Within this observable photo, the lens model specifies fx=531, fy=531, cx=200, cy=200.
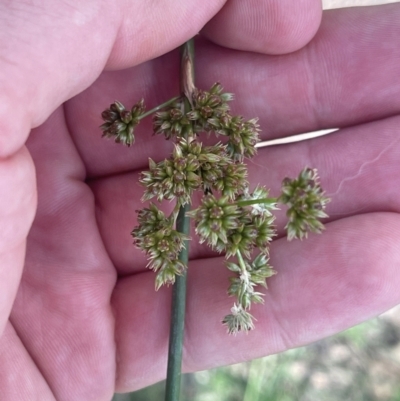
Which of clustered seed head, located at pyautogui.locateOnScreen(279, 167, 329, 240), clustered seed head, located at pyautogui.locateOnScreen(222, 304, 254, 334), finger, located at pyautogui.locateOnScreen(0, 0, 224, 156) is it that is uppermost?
finger, located at pyautogui.locateOnScreen(0, 0, 224, 156)

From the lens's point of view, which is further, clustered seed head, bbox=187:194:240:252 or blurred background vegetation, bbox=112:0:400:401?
blurred background vegetation, bbox=112:0:400:401

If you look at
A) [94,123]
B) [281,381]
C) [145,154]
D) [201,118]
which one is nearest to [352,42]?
[201,118]

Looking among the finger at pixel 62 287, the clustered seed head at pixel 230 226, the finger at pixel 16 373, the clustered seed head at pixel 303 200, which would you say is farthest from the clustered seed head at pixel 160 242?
the finger at pixel 16 373

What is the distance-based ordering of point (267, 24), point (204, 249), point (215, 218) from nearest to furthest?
point (215, 218), point (267, 24), point (204, 249)

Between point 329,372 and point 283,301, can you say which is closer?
point 283,301

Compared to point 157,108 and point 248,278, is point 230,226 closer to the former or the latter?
point 248,278

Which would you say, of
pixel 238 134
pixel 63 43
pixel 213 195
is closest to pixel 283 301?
pixel 213 195

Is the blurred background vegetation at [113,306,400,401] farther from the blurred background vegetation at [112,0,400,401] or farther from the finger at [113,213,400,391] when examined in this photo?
the finger at [113,213,400,391]

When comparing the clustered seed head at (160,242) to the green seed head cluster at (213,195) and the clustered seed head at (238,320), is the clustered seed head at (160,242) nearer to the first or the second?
the green seed head cluster at (213,195)

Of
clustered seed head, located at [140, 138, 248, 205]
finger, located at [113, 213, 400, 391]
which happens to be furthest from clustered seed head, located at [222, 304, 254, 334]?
clustered seed head, located at [140, 138, 248, 205]
